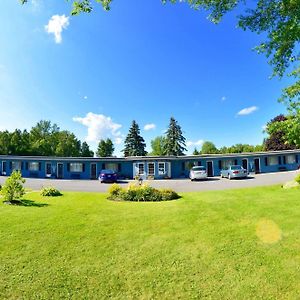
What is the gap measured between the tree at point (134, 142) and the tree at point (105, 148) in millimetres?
15766

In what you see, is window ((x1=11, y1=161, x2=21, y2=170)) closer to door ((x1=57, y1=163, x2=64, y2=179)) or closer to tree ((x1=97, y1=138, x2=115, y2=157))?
door ((x1=57, y1=163, x2=64, y2=179))

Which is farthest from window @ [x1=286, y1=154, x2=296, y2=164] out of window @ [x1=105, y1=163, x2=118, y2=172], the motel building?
window @ [x1=105, y1=163, x2=118, y2=172]

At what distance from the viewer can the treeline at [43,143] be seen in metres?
61.8

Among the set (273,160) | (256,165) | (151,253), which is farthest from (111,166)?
(151,253)

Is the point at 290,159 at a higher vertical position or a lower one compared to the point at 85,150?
lower

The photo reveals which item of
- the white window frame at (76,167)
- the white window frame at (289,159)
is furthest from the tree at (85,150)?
the white window frame at (289,159)

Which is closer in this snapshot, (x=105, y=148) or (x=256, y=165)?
(x=256, y=165)

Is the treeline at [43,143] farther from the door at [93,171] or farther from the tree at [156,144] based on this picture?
the door at [93,171]

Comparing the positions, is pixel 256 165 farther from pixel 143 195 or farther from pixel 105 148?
pixel 105 148

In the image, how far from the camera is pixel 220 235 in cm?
766

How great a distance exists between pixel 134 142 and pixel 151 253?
56.8m

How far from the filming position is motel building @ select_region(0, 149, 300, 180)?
110ft

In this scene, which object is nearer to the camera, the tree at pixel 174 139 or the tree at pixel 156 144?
the tree at pixel 174 139

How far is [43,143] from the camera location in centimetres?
6481
